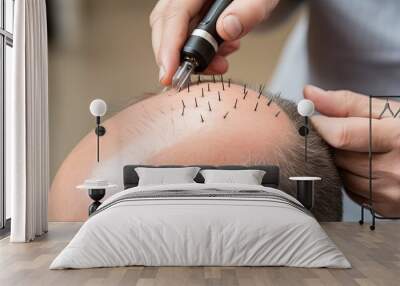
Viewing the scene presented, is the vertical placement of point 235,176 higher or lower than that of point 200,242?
higher

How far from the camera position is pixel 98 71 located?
6266 mm

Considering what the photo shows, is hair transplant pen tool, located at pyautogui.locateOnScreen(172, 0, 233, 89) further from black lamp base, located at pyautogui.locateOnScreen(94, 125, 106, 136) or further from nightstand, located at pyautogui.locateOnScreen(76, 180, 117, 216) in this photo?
black lamp base, located at pyautogui.locateOnScreen(94, 125, 106, 136)

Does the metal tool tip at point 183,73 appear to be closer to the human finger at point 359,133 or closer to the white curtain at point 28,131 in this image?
the white curtain at point 28,131

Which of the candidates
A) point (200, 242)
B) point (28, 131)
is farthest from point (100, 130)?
point (200, 242)

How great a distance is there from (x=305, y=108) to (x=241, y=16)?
1.22 meters

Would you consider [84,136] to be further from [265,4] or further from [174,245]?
[174,245]

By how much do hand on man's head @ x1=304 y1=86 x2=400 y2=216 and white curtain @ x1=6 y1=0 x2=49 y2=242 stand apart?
2.64m

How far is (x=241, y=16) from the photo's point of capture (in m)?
5.09

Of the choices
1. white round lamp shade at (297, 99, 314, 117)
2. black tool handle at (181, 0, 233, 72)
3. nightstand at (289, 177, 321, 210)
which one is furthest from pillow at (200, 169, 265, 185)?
black tool handle at (181, 0, 233, 72)

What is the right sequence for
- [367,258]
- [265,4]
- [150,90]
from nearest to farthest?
[367,258] → [265,4] → [150,90]

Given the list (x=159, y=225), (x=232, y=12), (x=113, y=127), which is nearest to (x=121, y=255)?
(x=159, y=225)

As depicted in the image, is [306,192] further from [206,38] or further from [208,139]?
[206,38]

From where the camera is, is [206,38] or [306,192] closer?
[206,38]

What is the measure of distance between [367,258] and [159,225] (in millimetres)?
1457
